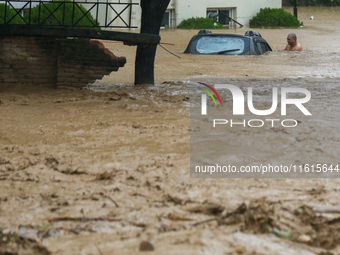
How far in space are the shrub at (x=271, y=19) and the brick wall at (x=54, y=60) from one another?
2159 centimetres

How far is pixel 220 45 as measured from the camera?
36.5 feet

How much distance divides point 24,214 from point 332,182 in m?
2.20

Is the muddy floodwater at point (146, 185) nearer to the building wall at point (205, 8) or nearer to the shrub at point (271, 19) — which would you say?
the building wall at point (205, 8)

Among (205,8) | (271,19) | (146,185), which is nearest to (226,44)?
(146,185)

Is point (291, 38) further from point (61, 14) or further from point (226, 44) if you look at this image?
point (61, 14)

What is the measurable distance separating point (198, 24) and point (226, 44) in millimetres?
14775

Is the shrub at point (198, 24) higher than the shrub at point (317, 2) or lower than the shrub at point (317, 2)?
lower

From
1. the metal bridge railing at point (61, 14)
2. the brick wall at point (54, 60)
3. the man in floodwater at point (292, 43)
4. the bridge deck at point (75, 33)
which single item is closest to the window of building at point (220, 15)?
the metal bridge railing at point (61, 14)

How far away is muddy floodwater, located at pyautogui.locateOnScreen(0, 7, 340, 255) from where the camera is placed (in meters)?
2.35

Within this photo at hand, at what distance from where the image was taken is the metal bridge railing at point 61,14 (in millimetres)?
7152

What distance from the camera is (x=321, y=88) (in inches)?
293

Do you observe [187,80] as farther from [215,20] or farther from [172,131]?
[215,20]

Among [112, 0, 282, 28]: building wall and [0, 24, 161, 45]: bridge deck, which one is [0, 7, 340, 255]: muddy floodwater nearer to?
[0, 24, 161, 45]: bridge deck

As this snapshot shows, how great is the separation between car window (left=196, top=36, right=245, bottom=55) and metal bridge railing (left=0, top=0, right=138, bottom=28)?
216cm
